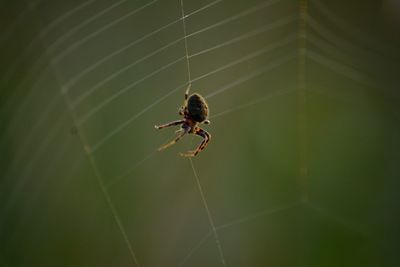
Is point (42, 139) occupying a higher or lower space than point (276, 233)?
higher

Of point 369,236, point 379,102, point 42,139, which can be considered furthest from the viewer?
A: point 379,102

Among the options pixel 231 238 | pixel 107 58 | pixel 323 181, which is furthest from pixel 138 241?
pixel 323 181

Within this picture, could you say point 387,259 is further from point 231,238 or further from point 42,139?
point 42,139

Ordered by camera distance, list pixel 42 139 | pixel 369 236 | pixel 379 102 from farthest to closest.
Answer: pixel 379 102
pixel 369 236
pixel 42 139

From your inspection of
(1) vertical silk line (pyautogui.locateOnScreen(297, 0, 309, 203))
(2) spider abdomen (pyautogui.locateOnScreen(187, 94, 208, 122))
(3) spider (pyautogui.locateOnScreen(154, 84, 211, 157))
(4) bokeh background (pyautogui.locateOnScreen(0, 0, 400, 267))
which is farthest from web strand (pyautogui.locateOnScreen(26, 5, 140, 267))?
(1) vertical silk line (pyautogui.locateOnScreen(297, 0, 309, 203))

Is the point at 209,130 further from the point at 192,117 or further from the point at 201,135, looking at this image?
the point at 192,117

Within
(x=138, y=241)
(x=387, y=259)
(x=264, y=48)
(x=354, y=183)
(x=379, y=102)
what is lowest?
(x=387, y=259)

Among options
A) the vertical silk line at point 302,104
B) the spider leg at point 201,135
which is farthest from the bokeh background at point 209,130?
the spider leg at point 201,135

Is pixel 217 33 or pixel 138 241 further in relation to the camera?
pixel 217 33
